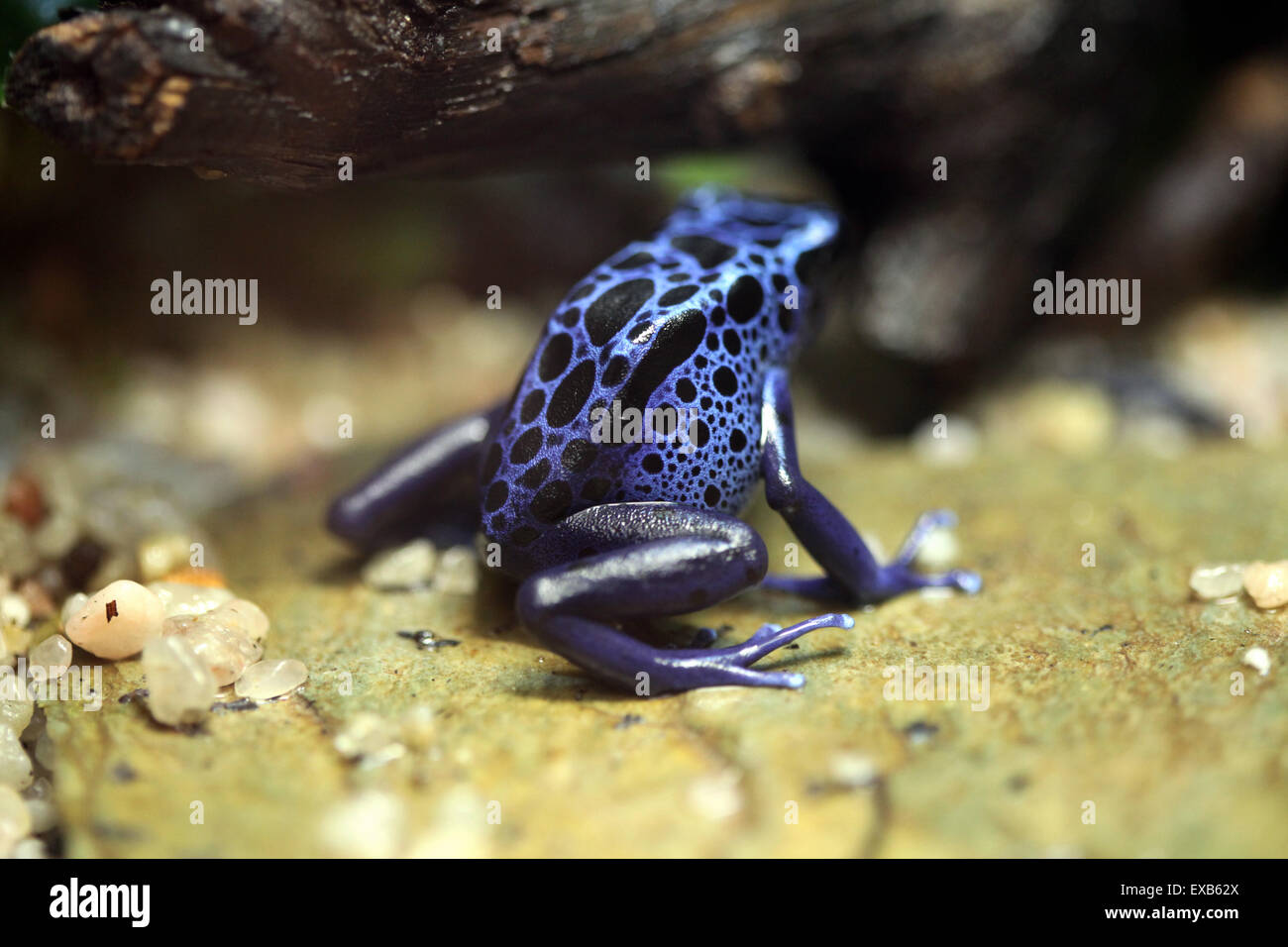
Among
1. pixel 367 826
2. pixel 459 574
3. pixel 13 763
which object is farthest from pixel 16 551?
pixel 367 826

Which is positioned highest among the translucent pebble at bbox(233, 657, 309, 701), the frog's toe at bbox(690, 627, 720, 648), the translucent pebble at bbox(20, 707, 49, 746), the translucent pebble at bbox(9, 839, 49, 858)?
the frog's toe at bbox(690, 627, 720, 648)

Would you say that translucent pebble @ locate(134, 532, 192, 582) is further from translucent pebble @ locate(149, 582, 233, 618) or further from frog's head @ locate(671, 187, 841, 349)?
frog's head @ locate(671, 187, 841, 349)

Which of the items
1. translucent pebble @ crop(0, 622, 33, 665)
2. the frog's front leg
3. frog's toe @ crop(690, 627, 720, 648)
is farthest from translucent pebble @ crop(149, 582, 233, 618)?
the frog's front leg

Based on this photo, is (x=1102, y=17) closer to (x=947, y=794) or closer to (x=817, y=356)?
(x=817, y=356)

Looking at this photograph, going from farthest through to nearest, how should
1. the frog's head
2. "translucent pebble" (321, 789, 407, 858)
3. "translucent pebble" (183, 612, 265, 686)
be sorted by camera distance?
the frog's head < "translucent pebble" (183, 612, 265, 686) < "translucent pebble" (321, 789, 407, 858)

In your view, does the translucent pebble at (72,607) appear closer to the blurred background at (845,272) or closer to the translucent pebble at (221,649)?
the translucent pebble at (221,649)

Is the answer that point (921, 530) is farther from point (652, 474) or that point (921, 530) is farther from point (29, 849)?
point (29, 849)
